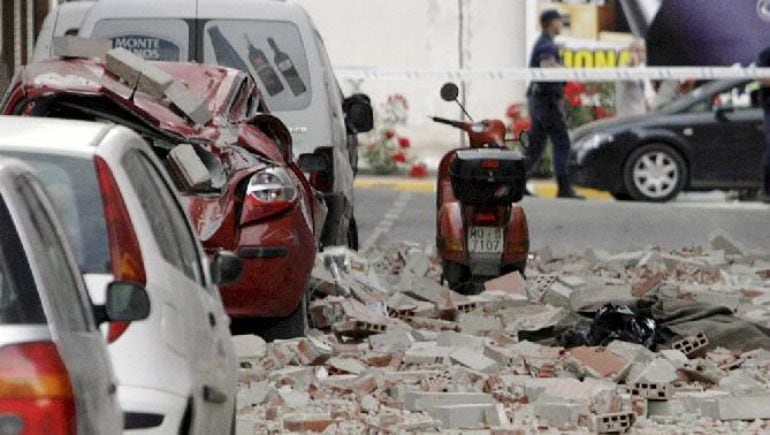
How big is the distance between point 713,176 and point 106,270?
78.8ft

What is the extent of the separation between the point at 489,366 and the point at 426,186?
20613 millimetres

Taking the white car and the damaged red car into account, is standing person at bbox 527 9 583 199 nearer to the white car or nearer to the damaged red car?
the damaged red car

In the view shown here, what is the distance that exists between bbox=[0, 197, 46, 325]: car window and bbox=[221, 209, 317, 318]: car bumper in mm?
7541

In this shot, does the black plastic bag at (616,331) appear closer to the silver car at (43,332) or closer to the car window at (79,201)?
the car window at (79,201)

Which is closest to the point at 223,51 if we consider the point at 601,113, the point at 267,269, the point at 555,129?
the point at 267,269

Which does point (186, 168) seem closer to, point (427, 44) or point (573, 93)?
point (573, 93)

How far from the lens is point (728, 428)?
12609mm

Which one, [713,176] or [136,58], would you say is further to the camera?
[713,176]

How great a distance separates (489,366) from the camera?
14258 millimetres

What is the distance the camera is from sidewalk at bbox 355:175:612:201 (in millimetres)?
34312

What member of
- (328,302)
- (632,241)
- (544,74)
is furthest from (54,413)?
(544,74)

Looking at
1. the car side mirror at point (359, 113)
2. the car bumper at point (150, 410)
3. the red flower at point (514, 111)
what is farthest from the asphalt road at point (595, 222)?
the car bumper at point (150, 410)

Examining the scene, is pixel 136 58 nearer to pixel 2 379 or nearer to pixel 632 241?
pixel 2 379

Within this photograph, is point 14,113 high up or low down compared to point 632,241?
up
